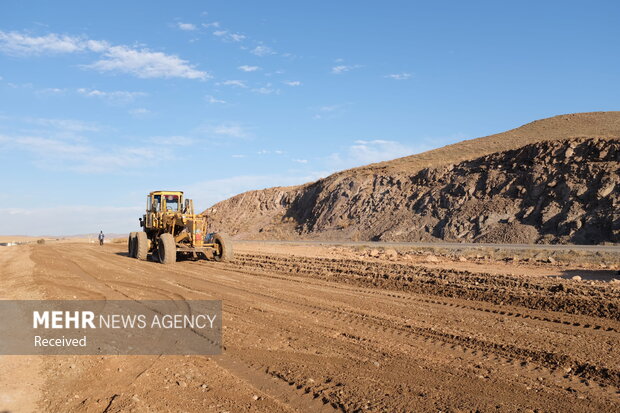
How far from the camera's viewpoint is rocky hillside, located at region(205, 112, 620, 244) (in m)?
34.7

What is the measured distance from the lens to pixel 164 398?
5.08 metres

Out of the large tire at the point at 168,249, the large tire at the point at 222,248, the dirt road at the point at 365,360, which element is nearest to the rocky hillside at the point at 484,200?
the large tire at the point at 222,248

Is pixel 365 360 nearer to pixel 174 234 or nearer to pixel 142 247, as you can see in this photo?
pixel 174 234

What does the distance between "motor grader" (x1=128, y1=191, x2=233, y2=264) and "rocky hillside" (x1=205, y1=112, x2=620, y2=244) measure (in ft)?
27.3

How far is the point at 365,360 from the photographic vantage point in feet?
21.0

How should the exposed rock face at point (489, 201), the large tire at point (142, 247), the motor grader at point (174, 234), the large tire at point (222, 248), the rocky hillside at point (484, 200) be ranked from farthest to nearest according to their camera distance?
the rocky hillside at point (484, 200) < the exposed rock face at point (489, 201) < the large tire at point (142, 247) < the large tire at point (222, 248) < the motor grader at point (174, 234)

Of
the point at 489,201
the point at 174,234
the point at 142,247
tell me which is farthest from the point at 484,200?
the point at 142,247

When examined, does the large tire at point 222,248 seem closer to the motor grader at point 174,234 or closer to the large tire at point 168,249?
the motor grader at point 174,234

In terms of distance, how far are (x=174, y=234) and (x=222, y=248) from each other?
8.12ft

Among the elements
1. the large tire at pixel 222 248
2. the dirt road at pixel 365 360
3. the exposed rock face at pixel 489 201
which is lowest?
the dirt road at pixel 365 360

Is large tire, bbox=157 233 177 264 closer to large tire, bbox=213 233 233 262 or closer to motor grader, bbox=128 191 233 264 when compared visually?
motor grader, bbox=128 191 233 264

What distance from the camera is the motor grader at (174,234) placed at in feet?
66.5

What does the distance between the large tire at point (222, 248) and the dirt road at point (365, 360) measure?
8.20 m

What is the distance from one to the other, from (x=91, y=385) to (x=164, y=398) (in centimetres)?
101
